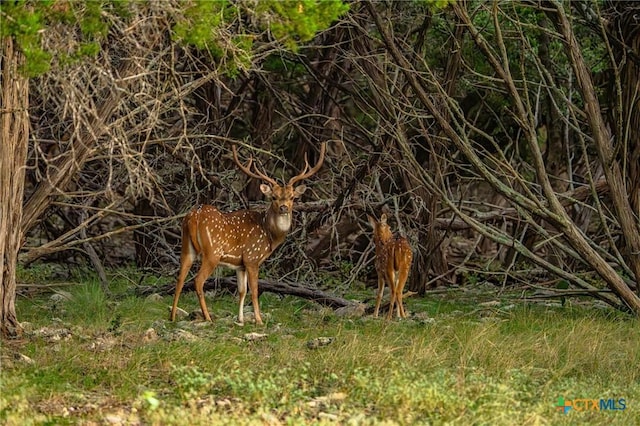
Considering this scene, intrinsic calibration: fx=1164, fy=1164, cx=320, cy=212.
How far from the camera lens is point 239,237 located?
10.7 metres

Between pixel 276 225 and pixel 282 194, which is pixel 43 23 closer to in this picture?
pixel 282 194

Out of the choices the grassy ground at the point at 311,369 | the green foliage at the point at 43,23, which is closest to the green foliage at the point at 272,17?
the green foliage at the point at 43,23

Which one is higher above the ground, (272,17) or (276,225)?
(272,17)

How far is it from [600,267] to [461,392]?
12.3 feet

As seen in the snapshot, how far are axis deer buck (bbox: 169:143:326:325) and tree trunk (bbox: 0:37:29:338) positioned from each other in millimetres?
1947

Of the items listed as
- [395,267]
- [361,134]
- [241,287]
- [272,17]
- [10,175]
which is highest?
[272,17]

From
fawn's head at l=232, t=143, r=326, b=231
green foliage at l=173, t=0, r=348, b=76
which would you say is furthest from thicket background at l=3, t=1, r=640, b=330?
fawn's head at l=232, t=143, r=326, b=231

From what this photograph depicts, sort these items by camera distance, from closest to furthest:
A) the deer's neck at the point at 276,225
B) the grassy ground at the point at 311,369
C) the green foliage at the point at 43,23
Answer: the green foliage at the point at 43,23 → the grassy ground at the point at 311,369 → the deer's neck at the point at 276,225

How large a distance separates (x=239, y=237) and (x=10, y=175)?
9.39ft

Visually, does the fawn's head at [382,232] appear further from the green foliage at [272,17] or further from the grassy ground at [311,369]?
the green foliage at [272,17]

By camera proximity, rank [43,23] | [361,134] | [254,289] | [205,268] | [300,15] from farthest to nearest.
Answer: [361,134], [254,289], [205,268], [300,15], [43,23]

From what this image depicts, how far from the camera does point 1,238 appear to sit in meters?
8.22

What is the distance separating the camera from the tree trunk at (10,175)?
8133 millimetres

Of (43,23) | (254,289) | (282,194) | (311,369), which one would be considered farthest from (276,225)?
(43,23)
